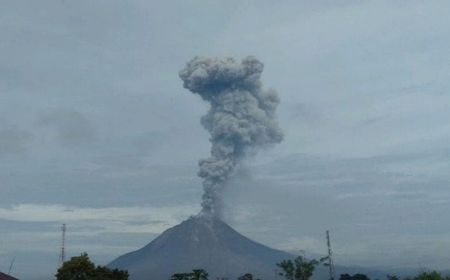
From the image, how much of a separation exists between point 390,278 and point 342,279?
1068 cm

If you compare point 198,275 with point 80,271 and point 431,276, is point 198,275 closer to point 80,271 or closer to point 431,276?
point 80,271

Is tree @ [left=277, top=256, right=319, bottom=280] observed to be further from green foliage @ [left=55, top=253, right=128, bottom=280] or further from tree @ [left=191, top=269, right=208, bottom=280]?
green foliage @ [left=55, top=253, right=128, bottom=280]

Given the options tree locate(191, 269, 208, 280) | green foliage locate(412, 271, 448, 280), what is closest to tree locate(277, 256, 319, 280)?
tree locate(191, 269, 208, 280)

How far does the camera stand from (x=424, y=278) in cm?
7562

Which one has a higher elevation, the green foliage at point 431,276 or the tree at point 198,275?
the tree at point 198,275

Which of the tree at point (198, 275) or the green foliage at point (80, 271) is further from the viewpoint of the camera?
the tree at point (198, 275)

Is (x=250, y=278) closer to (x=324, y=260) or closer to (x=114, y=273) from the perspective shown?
(x=324, y=260)

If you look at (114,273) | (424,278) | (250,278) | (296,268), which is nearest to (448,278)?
(424,278)

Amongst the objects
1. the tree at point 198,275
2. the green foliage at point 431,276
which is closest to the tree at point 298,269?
the tree at point 198,275

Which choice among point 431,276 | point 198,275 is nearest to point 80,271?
point 198,275

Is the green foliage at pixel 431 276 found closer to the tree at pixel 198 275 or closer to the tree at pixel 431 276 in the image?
the tree at pixel 431 276

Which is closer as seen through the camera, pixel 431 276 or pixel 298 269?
pixel 431 276

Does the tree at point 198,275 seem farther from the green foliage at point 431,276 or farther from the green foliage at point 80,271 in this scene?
the green foliage at point 431,276

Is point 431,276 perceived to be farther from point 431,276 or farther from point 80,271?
point 80,271
